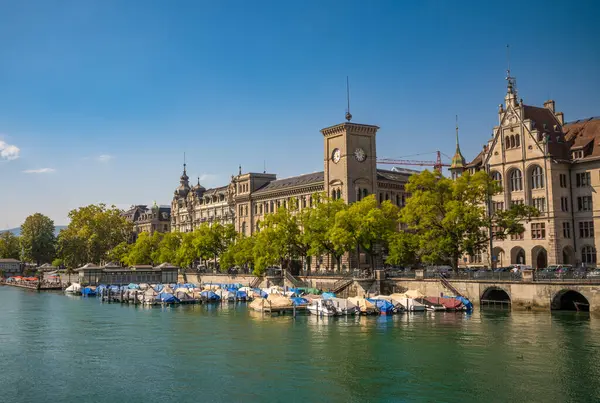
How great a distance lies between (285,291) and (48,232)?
114 meters

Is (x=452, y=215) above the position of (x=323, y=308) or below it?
above

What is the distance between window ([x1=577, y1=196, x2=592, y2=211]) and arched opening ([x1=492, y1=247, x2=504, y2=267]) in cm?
1225

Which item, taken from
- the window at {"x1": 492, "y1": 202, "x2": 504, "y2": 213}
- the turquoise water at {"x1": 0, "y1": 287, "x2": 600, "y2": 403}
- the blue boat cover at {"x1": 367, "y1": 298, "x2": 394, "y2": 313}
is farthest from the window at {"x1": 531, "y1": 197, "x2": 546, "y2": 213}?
the blue boat cover at {"x1": 367, "y1": 298, "x2": 394, "y2": 313}

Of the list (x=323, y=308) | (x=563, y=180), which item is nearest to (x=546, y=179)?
(x=563, y=180)

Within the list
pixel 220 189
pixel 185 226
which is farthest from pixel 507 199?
pixel 185 226

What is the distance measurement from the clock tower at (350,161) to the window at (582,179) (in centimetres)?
3337

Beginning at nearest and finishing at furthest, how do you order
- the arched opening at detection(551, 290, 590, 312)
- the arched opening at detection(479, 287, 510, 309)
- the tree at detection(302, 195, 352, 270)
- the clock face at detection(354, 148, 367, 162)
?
Result: the arched opening at detection(551, 290, 590, 312), the arched opening at detection(479, 287, 510, 309), the tree at detection(302, 195, 352, 270), the clock face at detection(354, 148, 367, 162)

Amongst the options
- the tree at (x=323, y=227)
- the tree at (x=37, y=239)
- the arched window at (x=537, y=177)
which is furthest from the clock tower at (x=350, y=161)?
the tree at (x=37, y=239)

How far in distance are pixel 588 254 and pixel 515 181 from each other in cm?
1362

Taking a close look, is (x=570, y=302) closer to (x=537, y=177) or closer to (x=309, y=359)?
(x=537, y=177)

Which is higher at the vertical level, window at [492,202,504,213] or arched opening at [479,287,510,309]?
window at [492,202,504,213]

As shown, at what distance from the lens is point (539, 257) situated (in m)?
88.8

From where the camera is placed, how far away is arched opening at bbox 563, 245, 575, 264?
8519cm

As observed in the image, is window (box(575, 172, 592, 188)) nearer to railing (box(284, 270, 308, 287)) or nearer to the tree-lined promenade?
the tree-lined promenade
